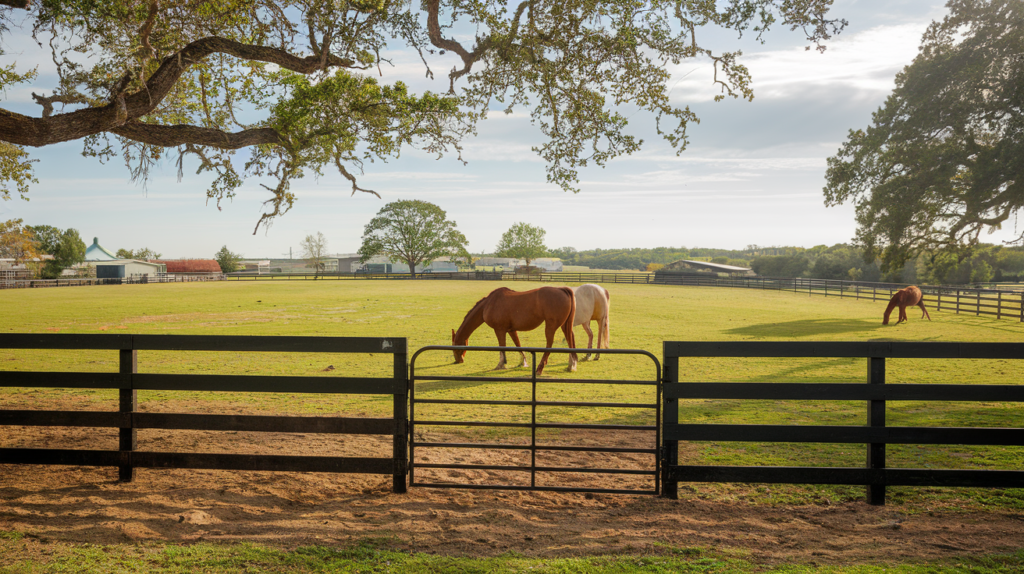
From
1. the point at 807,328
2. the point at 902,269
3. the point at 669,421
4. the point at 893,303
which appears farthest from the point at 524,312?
the point at 902,269

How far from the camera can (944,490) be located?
4.75m

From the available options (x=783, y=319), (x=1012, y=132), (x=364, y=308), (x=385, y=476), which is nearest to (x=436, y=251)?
(x=364, y=308)

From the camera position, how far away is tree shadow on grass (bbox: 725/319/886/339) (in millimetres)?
17328

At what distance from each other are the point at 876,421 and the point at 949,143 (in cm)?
1923

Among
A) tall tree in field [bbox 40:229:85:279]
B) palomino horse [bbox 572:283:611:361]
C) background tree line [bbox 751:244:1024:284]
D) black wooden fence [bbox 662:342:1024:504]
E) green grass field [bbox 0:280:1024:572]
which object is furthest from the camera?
tall tree in field [bbox 40:229:85:279]

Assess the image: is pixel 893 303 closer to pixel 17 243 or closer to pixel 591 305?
pixel 591 305

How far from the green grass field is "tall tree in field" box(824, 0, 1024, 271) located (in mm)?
3781

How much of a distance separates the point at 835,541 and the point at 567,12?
23.9ft

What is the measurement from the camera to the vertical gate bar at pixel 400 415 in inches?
174

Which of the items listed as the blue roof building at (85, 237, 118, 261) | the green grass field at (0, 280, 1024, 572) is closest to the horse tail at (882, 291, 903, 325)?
the green grass field at (0, 280, 1024, 572)

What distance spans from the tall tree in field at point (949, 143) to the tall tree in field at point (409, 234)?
55.3 m

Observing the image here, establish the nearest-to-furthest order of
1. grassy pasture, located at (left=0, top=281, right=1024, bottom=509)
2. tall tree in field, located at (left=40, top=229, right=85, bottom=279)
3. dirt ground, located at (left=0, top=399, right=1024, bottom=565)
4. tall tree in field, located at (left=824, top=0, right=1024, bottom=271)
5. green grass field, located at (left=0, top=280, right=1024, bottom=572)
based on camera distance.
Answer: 1. dirt ground, located at (left=0, top=399, right=1024, bottom=565)
2. green grass field, located at (left=0, top=280, right=1024, bottom=572)
3. grassy pasture, located at (left=0, top=281, right=1024, bottom=509)
4. tall tree in field, located at (left=824, top=0, right=1024, bottom=271)
5. tall tree in field, located at (left=40, top=229, right=85, bottom=279)

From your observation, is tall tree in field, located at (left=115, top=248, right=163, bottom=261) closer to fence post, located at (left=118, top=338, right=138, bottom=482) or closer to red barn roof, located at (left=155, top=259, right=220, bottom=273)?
red barn roof, located at (left=155, top=259, right=220, bottom=273)

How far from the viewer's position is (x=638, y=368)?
1142 centimetres
